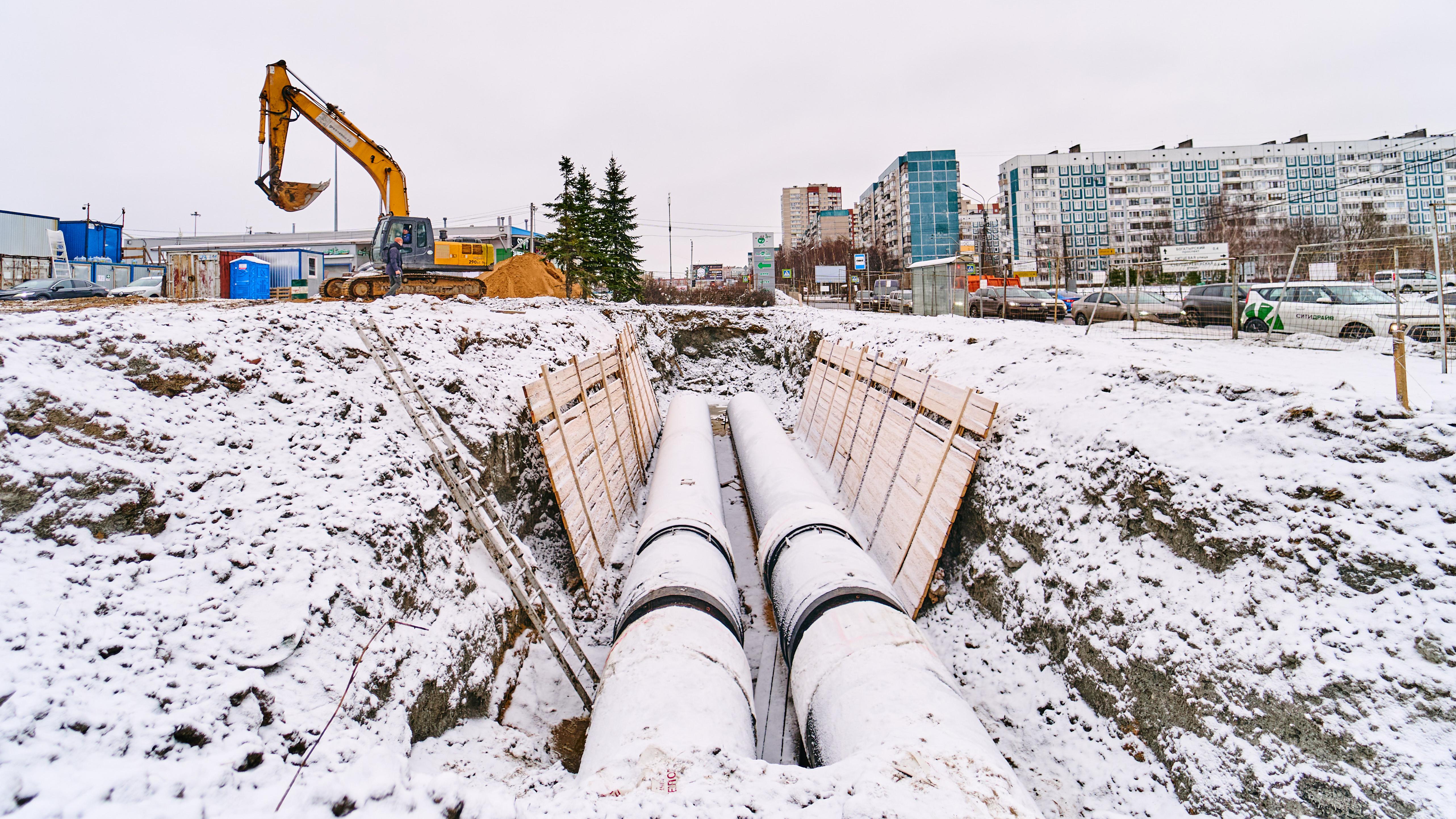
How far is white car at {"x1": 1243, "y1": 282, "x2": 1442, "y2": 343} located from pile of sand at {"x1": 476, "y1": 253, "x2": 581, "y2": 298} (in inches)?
699

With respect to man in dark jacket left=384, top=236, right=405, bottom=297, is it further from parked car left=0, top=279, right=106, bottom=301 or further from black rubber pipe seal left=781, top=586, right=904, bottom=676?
black rubber pipe seal left=781, top=586, right=904, bottom=676

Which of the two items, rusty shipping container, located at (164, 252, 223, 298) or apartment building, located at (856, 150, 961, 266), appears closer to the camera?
rusty shipping container, located at (164, 252, 223, 298)

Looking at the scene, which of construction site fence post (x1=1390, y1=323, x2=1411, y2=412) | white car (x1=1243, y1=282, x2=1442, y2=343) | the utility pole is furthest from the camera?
white car (x1=1243, y1=282, x2=1442, y2=343)

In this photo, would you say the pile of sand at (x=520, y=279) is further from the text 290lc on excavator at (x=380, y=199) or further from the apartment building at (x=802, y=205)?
the apartment building at (x=802, y=205)

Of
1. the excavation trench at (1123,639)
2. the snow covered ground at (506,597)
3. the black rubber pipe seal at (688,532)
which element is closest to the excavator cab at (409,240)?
the snow covered ground at (506,597)

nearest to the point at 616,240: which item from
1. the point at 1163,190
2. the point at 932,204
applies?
the point at 932,204

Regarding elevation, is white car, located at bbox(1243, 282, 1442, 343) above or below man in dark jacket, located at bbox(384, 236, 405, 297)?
below

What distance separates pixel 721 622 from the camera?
16.3 feet

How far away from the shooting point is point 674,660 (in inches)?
165

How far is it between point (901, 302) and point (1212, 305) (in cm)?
1241

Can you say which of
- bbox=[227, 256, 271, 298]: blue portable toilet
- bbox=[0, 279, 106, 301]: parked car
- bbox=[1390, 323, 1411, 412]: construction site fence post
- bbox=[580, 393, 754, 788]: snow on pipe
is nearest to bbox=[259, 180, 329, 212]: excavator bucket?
bbox=[0, 279, 106, 301]: parked car

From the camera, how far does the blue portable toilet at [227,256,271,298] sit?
18.8m

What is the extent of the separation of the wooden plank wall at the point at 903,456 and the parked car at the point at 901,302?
535 inches

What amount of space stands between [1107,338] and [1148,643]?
782cm
